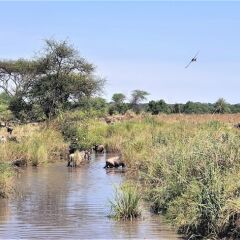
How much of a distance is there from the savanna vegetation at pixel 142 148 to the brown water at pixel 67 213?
0.52 metres

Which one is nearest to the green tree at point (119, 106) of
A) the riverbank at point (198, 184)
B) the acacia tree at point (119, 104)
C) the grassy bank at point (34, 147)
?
the acacia tree at point (119, 104)

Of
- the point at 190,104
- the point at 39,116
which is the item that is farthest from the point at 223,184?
the point at 190,104

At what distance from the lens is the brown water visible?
35.7 feet

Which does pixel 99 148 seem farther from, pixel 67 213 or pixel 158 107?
pixel 158 107

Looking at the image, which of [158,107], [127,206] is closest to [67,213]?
[127,206]

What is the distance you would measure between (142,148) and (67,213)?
9.38 metres

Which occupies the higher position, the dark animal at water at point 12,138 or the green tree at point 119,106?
the green tree at point 119,106

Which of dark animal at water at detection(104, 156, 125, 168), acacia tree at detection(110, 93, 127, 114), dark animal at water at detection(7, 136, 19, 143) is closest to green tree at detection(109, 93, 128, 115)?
acacia tree at detection(110, 93, 127, 114)

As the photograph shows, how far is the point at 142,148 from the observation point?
22.2 meters

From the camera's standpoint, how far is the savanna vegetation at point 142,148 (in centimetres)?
1059

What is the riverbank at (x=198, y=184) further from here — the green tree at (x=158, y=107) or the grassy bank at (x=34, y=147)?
the green tree at (x=158, y=107)

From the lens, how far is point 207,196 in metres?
10.5

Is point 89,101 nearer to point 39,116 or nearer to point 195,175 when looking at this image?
point 39,116

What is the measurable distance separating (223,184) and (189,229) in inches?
40.2
